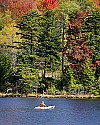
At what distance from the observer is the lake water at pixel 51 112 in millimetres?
66000

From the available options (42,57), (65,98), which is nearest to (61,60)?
(42,57)

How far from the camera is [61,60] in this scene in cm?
10731

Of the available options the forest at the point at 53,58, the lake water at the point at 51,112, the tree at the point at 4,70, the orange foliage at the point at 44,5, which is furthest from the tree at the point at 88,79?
the orange foliage at the point at 44,5

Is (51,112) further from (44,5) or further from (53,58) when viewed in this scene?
(44,5)

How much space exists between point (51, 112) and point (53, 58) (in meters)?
29.1

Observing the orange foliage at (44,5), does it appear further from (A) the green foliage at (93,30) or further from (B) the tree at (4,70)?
(B) the tree at (4,70)

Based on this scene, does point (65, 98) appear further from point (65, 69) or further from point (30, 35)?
point (30, 35)

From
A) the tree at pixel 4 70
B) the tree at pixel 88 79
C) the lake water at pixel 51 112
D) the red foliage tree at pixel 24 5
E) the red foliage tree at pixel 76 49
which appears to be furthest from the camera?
the red foliage tree at pixel 24 5

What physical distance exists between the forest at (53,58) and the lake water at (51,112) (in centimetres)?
753

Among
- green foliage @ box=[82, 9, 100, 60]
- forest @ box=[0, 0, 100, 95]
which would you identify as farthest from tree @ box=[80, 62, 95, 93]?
A: green foliage @ box=[82, 9, 100, 60]

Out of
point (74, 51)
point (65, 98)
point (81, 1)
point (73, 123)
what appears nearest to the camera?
point (73, 123)

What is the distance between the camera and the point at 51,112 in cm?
7694

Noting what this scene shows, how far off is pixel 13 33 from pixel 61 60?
29156 millimetres

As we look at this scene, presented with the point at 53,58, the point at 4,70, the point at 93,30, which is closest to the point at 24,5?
the point at 93,30
